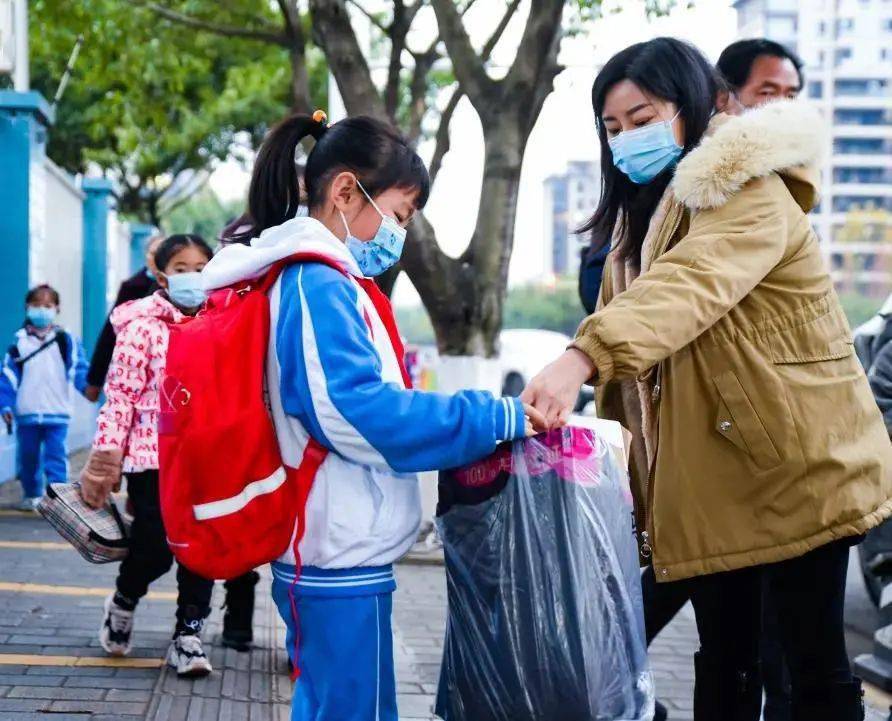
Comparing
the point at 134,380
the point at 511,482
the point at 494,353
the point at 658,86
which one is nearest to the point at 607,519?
the point at 511,482

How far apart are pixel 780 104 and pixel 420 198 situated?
80 centimetres

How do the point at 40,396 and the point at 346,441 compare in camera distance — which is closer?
the point at 346,441

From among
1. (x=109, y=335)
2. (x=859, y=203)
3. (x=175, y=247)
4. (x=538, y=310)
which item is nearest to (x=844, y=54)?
(x=859, y=203)

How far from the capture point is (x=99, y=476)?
14.1 feet

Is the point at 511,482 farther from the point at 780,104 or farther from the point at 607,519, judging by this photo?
the point at 780,104

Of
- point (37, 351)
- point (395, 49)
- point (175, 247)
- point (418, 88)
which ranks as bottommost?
point (37, 351)

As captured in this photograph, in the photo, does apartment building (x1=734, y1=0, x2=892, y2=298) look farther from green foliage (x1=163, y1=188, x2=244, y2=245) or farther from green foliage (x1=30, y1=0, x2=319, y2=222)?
green foliage (x1=30, y1=0, x2=319, y2=222)

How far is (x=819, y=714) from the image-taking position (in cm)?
257

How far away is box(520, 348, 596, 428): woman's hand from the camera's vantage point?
7.65 ft

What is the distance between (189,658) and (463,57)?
15.7 feet

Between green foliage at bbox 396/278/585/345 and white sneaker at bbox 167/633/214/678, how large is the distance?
40.8m

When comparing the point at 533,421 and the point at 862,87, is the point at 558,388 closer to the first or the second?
the point at 533,421

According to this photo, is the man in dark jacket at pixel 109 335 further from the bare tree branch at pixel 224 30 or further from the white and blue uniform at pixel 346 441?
the bare tree branch at pixel 224 30

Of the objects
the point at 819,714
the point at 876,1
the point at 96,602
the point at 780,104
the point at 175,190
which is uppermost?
the point at 876,1
